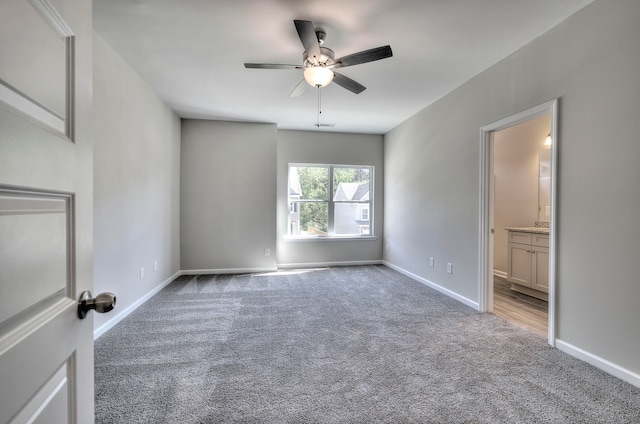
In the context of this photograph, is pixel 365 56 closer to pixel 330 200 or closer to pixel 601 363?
pixel 601 363

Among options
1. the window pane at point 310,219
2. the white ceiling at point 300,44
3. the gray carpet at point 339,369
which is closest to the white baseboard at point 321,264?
the window pane at point 310,219

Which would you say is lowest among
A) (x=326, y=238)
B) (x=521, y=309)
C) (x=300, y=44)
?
(x=521, y=309)

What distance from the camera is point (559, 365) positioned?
6.80 feet

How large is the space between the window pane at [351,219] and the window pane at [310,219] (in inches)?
8.3

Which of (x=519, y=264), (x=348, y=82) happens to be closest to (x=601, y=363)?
(x=519, y=264)

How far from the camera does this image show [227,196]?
483 centimetres

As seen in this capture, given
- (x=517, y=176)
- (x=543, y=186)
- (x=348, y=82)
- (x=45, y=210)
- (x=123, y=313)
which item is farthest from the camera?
(x=517, y=176)

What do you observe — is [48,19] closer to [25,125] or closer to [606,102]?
[25,125]

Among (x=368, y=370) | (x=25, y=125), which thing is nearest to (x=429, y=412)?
(x=368, y=370)

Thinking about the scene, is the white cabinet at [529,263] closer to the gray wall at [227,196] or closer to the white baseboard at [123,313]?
the gray wall at [227,196]

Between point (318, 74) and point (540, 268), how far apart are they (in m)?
3.41

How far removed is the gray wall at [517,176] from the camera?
443 centimetres

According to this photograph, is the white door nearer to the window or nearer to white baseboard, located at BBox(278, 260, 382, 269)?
white baseboard, located at BBox(278, 260, 382, 269)

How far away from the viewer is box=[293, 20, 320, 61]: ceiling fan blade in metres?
1.92
